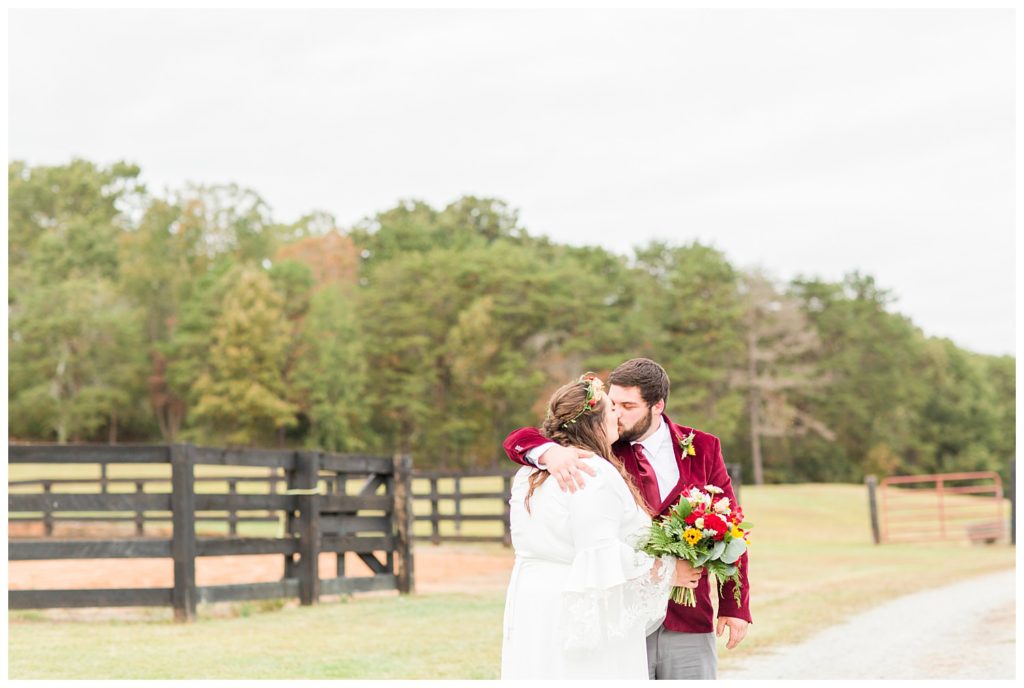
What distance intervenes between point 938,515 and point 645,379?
39.2 meters

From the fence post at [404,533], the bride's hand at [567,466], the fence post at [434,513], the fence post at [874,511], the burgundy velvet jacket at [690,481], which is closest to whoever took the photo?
the bride's hand at [567,466]

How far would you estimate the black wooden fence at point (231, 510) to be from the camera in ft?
34.3

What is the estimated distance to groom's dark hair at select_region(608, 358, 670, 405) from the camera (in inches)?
171

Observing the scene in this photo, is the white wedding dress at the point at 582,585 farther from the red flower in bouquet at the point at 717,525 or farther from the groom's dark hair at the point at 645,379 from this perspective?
the groom's dark hair at the point at 645,379

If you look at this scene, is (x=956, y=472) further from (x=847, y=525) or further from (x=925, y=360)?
(x=847, y=525)

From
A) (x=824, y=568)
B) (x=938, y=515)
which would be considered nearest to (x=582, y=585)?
(x=824, y=568)

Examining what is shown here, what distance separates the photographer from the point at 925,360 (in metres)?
73.6

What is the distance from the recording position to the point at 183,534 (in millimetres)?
10609

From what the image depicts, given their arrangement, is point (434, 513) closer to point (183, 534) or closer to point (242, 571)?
point (242, 571)

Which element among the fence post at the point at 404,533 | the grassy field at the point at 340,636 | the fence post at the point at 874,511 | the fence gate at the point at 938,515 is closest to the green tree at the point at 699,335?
the fence gate at the point at 938,515

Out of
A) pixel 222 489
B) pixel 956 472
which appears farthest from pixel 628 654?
pixel 956 472

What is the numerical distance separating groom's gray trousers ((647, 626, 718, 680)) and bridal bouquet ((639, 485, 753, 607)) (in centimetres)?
23

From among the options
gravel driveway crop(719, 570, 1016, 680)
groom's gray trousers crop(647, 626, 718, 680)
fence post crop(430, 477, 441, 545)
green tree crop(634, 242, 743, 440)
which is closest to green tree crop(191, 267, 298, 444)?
green tree crop(634, 242, 743, 440)

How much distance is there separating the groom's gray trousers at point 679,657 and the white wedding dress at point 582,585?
→ 0.71 feet
